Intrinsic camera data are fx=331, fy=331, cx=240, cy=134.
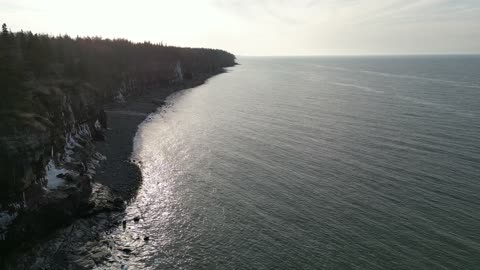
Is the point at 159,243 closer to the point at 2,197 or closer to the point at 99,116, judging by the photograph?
the point at 2,197

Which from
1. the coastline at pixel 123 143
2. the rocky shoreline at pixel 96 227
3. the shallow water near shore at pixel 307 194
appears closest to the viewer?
the rocky shoreline at pixel 96 227

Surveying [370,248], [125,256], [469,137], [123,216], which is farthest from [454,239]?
[469,137]

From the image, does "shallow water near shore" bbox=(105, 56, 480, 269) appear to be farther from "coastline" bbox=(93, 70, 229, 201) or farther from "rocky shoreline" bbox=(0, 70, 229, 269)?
"coastline" bbox=(93, 70, 229, 201)

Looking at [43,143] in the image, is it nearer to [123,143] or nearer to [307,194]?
[123,143]

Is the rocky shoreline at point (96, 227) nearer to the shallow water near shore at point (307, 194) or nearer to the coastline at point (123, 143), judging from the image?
the coastline at point (123, 143)

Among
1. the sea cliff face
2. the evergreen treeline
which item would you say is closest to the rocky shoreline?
the sea cliff face

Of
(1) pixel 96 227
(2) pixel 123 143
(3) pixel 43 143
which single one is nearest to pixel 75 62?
(2) pixel 123 143

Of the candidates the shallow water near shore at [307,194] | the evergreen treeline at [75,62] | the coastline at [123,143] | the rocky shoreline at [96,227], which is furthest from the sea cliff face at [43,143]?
the shallow water near shore at [307,194]
